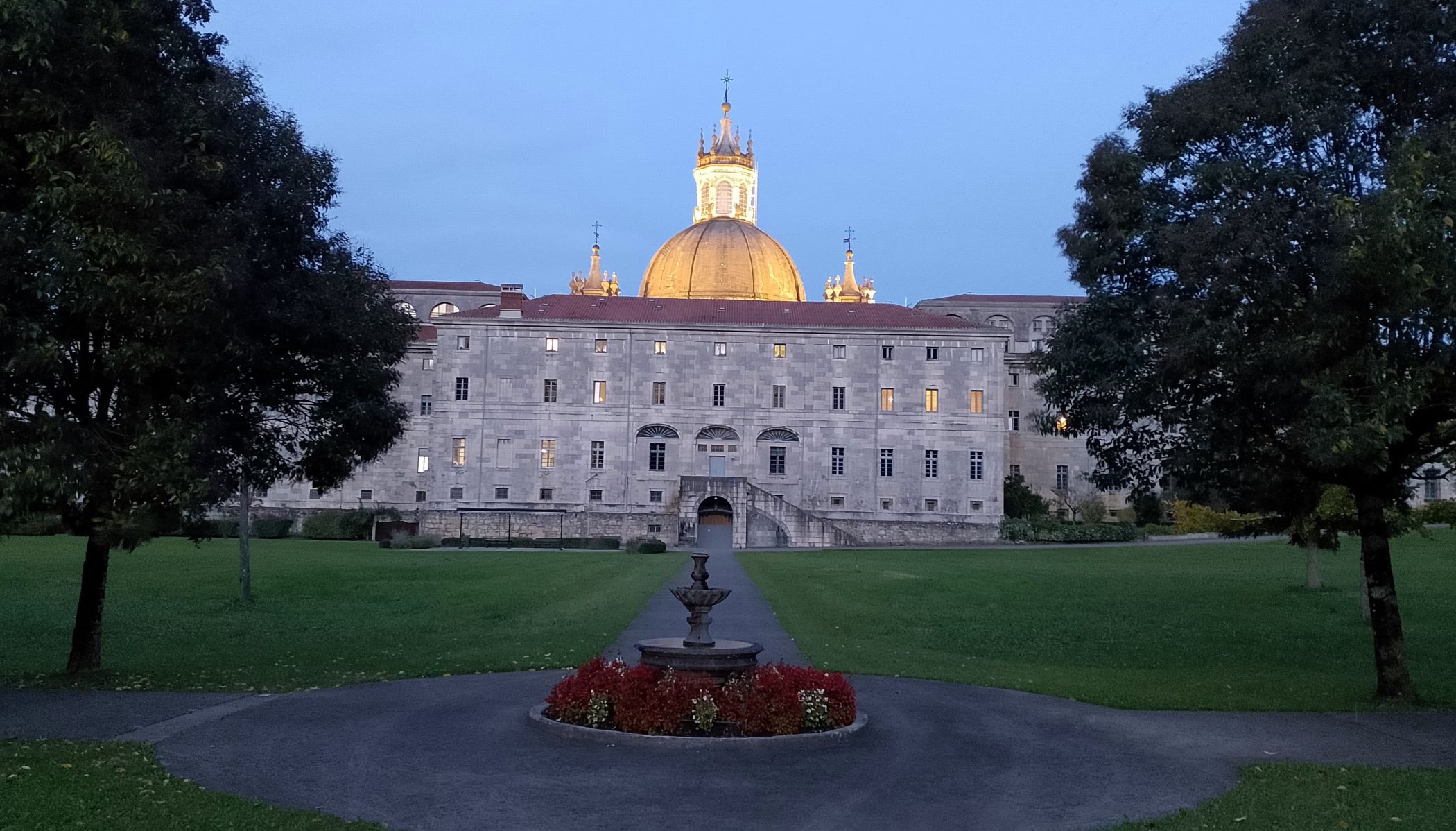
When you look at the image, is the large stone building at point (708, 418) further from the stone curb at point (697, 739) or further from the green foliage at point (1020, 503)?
the stone curb at point (697, 739)

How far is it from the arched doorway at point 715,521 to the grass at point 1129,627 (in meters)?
23.4

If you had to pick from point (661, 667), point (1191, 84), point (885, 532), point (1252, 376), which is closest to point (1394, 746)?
point (1252, 376)

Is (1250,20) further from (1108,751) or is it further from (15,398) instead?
(15,398)

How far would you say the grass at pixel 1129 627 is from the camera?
A: 1986 centimetres

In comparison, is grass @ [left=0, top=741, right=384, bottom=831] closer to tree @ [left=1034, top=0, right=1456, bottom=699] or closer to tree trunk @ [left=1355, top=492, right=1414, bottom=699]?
tree @ [left=1034, top=0, right=1456, bottom=699]

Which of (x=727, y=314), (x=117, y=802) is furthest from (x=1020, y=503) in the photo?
(x=117, y=802)

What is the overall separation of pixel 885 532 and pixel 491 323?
93.2 ft

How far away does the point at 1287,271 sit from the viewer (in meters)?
16.0

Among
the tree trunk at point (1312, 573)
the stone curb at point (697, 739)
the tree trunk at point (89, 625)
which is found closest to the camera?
the stone curb at point (697, 739)

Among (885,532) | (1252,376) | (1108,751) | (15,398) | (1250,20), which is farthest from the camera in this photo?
(885,532)

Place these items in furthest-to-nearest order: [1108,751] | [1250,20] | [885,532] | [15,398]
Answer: [885,532], [1250,20], [15,398], [1108,751]

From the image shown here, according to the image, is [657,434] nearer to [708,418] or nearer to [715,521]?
[708,418]

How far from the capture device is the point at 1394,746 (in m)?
14.3

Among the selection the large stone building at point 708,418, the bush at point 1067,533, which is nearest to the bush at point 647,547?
the large stone building at point 708,418
